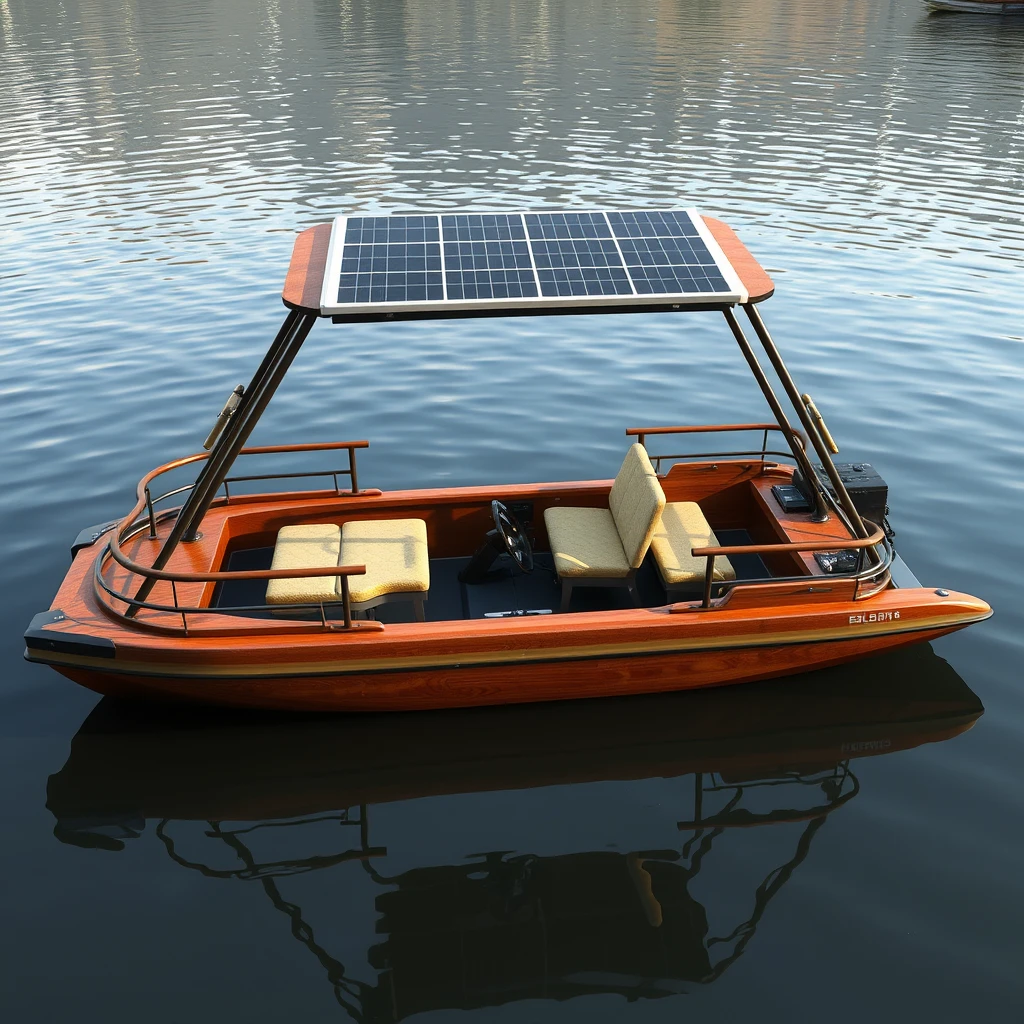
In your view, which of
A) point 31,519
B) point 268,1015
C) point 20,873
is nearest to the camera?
point 268,1015

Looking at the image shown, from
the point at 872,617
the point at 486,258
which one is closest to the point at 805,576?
the point at 872,617

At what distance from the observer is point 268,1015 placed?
18.1 feet

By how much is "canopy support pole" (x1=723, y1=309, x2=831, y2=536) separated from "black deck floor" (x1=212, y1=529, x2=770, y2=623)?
2.56 ft

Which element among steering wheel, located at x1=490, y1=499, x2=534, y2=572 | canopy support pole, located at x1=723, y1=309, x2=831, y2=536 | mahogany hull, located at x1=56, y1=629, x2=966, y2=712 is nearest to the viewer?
mahogany hull, located at x1=56, y1=629, x2=966, y2=712

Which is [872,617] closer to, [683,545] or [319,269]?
[683,545]

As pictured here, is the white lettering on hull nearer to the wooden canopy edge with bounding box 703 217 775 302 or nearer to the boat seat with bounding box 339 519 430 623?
the wooden canopy edge with bounding box 703 217 775 302

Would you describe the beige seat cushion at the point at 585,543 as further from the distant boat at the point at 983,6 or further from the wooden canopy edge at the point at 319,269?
the distant boat at the point at 983,6

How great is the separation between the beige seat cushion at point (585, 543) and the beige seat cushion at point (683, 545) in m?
0.35

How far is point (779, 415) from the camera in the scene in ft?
25.5

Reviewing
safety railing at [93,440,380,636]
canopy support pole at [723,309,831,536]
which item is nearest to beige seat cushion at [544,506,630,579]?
canopy support pole at [723,309,831,536]

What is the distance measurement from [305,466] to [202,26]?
50697 millimetres

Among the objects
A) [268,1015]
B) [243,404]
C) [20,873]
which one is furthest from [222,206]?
[268,1015]

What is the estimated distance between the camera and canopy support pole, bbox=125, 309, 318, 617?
277 inches

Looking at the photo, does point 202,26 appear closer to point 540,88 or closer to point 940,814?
point 540,88
